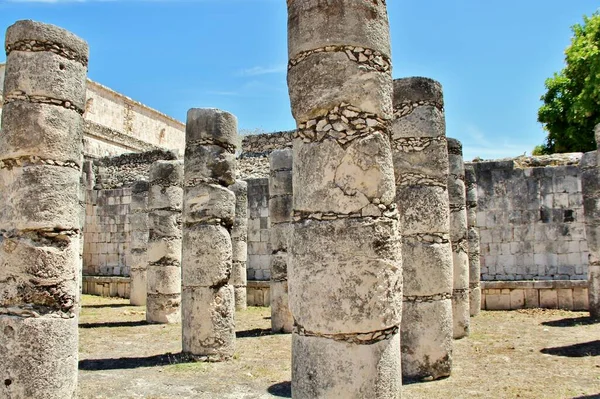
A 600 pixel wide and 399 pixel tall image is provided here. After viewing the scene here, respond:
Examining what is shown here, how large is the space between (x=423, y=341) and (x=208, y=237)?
3518 mm

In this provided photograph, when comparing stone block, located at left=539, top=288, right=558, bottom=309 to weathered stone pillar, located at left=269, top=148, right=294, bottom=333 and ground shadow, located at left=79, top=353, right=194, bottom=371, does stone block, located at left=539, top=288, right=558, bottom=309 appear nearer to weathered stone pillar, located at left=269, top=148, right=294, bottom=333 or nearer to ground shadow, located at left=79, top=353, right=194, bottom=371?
weathered stone pillar, located at left=269, top=148, right=294, bottom=333

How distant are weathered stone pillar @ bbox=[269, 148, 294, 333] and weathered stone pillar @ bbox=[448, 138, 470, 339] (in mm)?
3259

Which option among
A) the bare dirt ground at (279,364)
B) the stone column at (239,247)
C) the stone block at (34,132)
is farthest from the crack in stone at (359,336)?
the stone column at (239,247)

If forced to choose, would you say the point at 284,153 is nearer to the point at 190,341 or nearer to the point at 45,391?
the point at 190,341

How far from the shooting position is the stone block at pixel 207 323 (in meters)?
8.52

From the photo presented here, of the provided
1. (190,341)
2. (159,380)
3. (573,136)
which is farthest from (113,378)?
(573,136)

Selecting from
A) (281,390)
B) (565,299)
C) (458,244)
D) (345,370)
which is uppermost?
(458,244)

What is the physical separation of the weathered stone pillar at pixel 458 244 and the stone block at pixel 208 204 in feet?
14.5

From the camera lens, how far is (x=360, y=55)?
460cm

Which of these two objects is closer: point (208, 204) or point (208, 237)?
point (208, 237)

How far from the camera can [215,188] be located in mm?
8938

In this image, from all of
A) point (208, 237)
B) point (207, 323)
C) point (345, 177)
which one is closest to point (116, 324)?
point (207, 323)

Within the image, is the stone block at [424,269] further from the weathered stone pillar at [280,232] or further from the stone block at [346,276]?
the weathered stone pillar at [280,232]

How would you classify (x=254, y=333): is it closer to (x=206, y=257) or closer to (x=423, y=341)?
(x=206, y=257)
